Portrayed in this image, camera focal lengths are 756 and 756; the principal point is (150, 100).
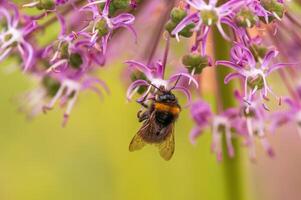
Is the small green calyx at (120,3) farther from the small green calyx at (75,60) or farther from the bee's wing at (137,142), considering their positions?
the bee's wing at (137,142)

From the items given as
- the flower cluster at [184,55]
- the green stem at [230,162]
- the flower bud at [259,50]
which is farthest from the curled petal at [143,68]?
the green stem at [230,162]

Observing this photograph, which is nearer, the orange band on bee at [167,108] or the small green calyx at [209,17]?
the small green calyx at [209,17]

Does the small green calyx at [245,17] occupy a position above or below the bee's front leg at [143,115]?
above

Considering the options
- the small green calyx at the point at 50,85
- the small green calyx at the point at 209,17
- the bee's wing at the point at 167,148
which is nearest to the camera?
the small green calyx at the point at 209,17

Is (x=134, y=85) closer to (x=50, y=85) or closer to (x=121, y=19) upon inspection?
(x=121, y=19)

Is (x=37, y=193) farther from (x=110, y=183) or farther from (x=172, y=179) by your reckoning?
(x=172, y=179)

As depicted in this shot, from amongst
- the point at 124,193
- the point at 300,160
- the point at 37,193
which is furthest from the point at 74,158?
the point at 300,160
